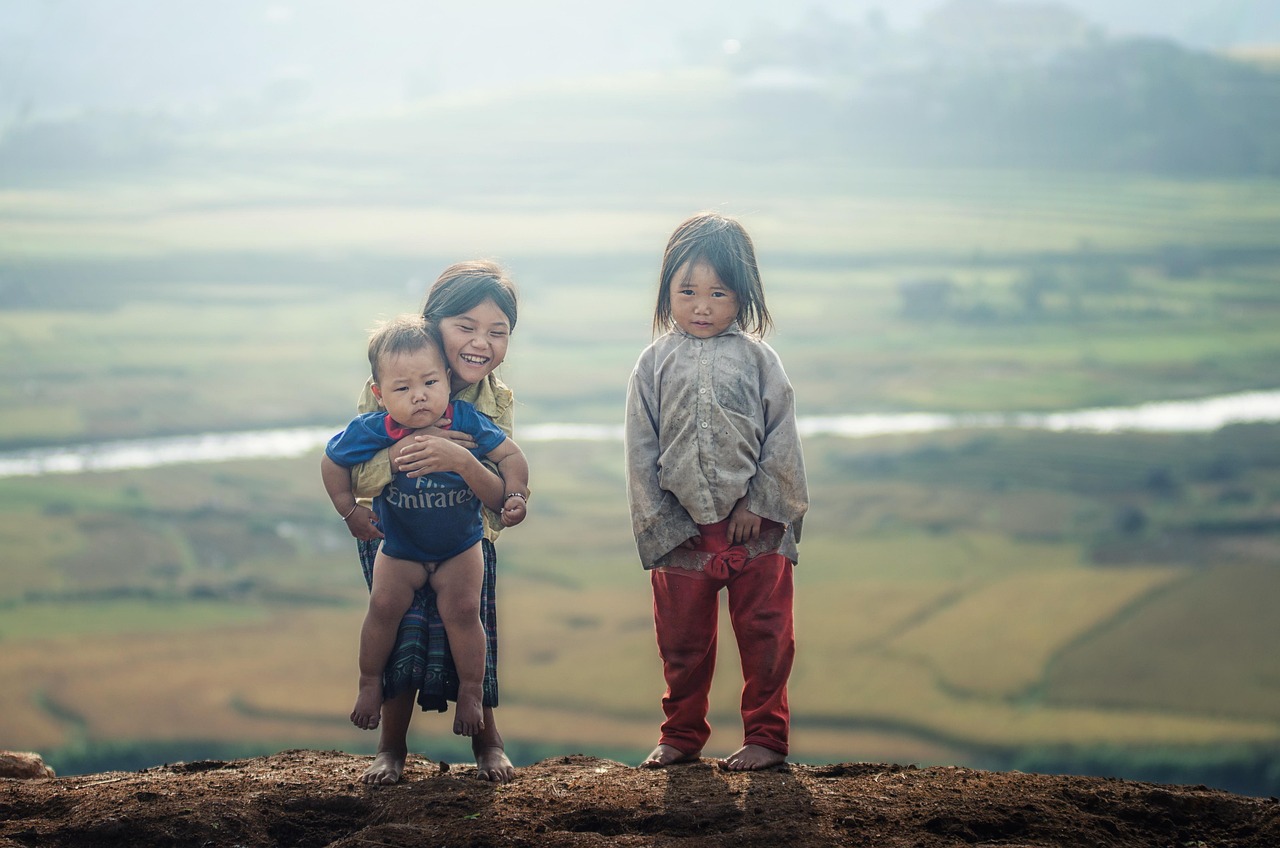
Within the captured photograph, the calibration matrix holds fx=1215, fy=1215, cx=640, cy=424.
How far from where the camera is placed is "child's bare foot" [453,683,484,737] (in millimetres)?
3201

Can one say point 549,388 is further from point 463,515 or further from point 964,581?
point 463,515

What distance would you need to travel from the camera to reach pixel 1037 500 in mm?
14789

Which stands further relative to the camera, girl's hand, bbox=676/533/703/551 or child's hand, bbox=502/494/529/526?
girl's hand, bbox=676/533/703/551

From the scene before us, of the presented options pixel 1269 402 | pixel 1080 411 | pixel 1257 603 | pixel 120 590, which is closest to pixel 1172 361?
pixel 1269 402

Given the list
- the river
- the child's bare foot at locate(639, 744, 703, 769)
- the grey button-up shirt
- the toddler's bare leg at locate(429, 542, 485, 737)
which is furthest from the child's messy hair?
the river

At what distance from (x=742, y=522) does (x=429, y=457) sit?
0.90 meters

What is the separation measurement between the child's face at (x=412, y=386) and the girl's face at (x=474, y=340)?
0.12m

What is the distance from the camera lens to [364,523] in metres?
3.27

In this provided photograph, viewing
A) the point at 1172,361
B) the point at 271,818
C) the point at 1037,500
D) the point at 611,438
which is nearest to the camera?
the point at 271,818

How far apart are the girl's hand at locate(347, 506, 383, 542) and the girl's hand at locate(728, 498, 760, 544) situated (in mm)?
971

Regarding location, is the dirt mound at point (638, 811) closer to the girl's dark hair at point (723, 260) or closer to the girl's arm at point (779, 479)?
the girl's arm at point (779, 479)

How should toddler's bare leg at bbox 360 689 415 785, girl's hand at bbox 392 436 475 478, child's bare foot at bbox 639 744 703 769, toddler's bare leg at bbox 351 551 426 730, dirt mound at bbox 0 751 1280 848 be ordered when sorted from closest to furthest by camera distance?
dirt mound at bbox 0 751 1280 848
girl's hand at bbox 392 436 475 478
toddler's bare leg at bbox 351 551 426 730
toddler's bare leg at bbox 360 689 415 785
child's bare foot at bbox 639 744 703 769

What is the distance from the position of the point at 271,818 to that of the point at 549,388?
585 inches

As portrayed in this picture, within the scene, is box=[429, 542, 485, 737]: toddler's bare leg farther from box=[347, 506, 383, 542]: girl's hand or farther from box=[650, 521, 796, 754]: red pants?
box=[650, 521, 796, 754]: red pants
